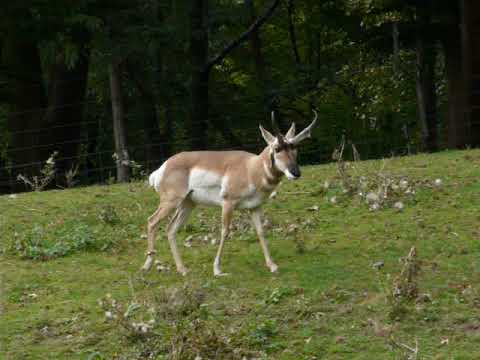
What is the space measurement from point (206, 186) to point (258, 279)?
47.3 inches

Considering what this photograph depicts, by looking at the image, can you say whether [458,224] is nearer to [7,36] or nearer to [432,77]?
[7,36]

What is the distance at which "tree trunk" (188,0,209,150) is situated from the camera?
1884 centimetres

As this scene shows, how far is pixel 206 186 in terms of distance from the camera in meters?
9.64

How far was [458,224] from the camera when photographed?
1038 centimetres

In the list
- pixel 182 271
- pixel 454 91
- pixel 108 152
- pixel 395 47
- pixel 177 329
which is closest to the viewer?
pixel 177 329

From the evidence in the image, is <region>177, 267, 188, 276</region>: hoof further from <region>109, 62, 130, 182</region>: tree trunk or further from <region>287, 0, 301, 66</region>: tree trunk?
<region>287, 0, 301, 66</region>: tree trunk

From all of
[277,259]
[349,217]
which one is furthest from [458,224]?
[277,259]

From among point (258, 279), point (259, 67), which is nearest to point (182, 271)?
point (258, 279)

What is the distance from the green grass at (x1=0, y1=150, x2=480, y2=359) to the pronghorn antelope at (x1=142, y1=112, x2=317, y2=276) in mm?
416

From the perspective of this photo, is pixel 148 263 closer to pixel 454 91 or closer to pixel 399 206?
pixel 399 206

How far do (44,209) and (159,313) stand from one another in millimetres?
5079

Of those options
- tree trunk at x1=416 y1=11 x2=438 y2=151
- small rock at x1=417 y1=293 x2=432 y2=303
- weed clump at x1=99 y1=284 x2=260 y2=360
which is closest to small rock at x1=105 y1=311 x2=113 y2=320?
weed clump at x1=99 y1=284 x2=260 y2=360

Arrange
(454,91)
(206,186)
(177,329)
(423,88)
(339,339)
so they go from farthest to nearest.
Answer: (423,88)
(454,91)
(206,186)
(339,339)
(177,329)

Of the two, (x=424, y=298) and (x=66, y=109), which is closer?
(x=424, y=298)
